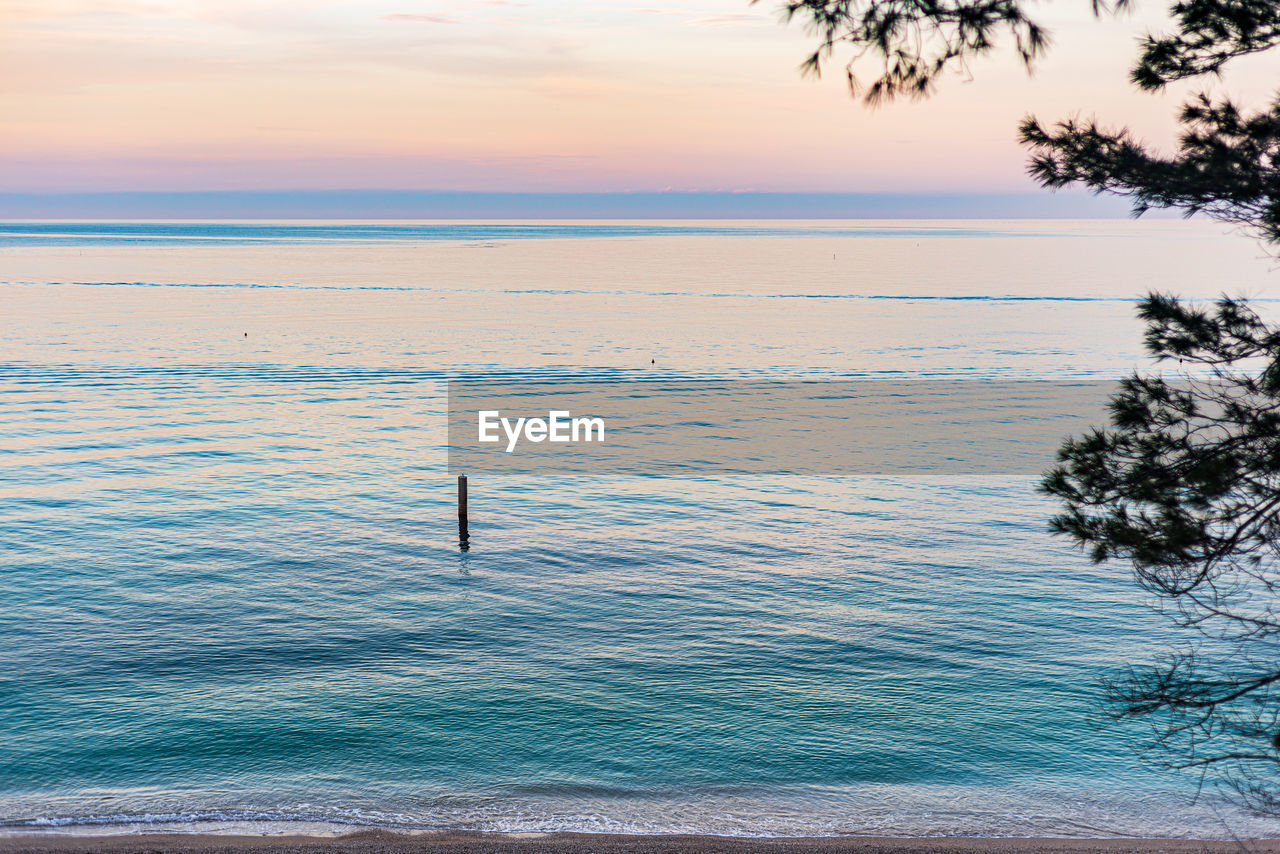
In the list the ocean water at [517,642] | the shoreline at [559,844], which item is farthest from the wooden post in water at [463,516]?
the shoreline at [559,844]

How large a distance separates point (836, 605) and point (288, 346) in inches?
2650

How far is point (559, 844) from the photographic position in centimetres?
1681

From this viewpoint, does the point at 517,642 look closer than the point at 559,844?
No

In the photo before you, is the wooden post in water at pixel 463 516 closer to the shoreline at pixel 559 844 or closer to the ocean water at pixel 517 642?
the ocean water at pixel 517 642

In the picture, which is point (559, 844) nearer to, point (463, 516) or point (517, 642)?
point (517, 642)

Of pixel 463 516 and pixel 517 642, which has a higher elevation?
pixel 463 516

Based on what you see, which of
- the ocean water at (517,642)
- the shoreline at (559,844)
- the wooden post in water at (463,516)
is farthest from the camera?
the wooden post in water at (463,516)

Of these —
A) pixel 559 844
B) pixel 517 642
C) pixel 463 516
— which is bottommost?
pixel 559 844

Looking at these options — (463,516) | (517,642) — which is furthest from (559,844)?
(463,516)

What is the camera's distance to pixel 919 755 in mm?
21500

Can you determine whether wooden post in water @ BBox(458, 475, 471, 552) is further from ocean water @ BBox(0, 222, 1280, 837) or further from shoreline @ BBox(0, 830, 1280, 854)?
shoreline @ BBox(0, 830, 1280, 854)

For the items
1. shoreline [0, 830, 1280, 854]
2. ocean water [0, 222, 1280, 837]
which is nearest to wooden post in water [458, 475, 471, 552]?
ocean water [0, 222, 1280, 837]

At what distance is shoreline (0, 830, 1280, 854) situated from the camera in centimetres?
1616

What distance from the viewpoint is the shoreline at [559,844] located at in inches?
636
